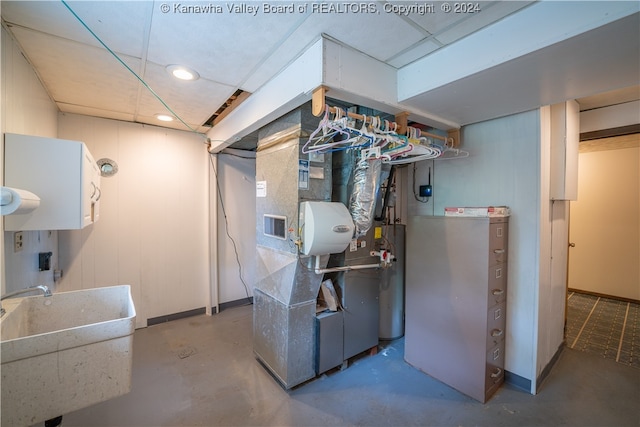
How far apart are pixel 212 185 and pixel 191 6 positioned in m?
2.64

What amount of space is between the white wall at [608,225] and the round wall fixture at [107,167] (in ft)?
22.9

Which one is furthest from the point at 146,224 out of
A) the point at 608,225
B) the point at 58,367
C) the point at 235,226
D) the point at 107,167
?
the point at 608,225

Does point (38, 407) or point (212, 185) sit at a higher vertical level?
point (212, 185)

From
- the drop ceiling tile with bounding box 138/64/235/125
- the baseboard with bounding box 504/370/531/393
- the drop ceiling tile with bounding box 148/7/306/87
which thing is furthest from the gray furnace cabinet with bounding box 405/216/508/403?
the drop ceiling tile with bounding box 138/64/235/125

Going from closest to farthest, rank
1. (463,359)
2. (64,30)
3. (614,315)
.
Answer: (64,30) → (463,359) → (614,315)

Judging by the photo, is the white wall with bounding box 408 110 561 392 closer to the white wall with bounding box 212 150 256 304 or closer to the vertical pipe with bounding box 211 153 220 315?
the white wall with bounding box 212 150 256 304

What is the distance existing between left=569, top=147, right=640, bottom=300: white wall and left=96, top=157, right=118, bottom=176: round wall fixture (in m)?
6.99

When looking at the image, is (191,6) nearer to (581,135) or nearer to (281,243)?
(281,243)

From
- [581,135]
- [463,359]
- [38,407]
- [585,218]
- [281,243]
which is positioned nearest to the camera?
[38,407]

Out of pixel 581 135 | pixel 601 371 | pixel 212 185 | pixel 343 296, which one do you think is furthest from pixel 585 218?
pixel 212 185

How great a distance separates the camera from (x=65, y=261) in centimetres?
289

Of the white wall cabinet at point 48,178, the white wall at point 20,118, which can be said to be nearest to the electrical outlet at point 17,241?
the white wall at point 20,118

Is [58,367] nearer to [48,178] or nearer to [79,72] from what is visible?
[48,178]

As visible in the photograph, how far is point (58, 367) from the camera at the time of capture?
3.67 ft
